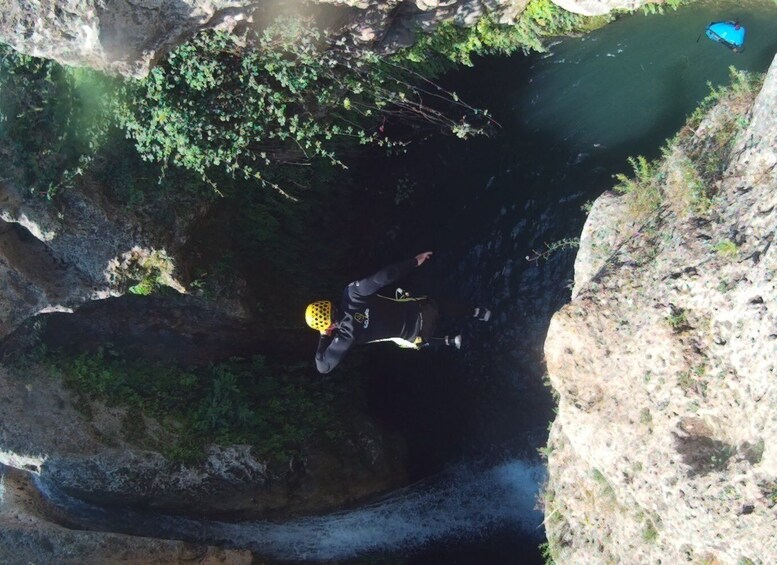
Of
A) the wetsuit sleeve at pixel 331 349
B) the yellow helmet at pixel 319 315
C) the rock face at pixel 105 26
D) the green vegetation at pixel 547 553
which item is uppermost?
the rock face at pixel 105 26

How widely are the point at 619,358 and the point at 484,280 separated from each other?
3.67 metres

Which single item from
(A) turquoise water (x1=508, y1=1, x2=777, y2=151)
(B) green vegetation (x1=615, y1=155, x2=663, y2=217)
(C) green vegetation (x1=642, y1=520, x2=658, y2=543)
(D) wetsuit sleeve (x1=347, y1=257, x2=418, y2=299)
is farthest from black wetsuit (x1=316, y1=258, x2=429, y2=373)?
(C) green vegetation (x1=642, y1=520, x2=658, y2=543)

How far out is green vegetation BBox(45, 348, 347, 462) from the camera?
9.93m

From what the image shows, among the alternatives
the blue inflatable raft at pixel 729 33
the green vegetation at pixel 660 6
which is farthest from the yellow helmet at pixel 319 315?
the blue inflatable raft at pixel 729 33

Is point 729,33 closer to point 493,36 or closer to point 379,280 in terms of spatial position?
point 493,36

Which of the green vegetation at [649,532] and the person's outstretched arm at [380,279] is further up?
the person's outstretched arm at [380,279]

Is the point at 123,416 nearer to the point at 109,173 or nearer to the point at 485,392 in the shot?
the point at 109,173

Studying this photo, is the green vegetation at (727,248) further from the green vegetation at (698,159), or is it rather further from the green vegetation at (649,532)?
the green vegetation at (649,532)

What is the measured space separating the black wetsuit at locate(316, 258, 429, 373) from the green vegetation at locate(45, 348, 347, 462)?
241 cm

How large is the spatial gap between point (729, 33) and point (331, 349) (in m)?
6.36

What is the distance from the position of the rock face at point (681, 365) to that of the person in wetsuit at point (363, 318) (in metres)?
2.19

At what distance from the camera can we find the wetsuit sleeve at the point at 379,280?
8.16 meters

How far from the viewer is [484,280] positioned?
1053 cm

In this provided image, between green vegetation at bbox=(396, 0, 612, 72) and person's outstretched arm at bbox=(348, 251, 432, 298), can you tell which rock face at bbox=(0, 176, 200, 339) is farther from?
green vegetation at bbox=(396, 0, 612, 72)
